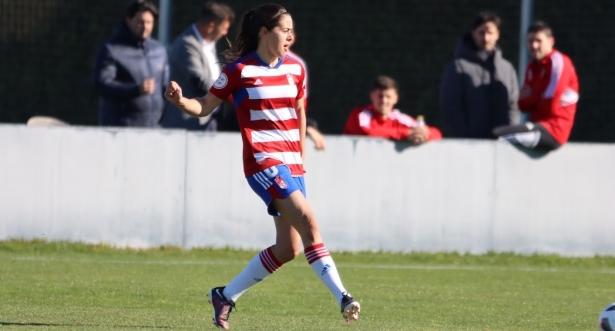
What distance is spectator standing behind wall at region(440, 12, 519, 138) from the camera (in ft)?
39.4

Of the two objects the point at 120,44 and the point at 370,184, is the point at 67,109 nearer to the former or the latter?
the point at 120,44

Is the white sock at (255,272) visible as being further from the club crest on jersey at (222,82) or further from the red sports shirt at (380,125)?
the red sports shirt at (380,125)

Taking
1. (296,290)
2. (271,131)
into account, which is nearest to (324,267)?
(271,131)

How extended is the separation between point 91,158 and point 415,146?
10.7 feet

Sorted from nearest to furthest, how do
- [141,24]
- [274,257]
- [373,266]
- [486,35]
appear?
[274,257], [373,266], [141,24], [486,35]

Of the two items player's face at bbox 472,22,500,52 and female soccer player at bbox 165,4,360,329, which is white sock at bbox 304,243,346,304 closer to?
female soccer player at bbox 165,4,360,329

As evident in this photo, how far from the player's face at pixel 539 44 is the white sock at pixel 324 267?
19.4 feet

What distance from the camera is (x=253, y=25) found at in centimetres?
689

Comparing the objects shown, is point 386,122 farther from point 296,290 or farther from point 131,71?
point 296,290

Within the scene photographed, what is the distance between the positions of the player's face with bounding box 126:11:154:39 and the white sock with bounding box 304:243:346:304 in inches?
220

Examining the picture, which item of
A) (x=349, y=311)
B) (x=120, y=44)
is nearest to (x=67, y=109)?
(x=120, y=44)

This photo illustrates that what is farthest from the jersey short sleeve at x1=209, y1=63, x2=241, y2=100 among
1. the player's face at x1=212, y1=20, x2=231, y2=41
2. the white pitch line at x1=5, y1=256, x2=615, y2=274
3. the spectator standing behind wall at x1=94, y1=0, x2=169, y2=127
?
the player's face at x1=212, y1=20, x2=231, y2=41

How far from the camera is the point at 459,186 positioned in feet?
38.5

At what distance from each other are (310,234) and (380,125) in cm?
554
